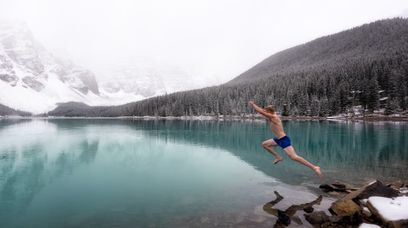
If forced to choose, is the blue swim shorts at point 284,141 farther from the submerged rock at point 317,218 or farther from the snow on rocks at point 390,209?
the snow on rocks at point 390,209

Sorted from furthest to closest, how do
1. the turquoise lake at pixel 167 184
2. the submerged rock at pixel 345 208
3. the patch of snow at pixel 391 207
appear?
the turquoise lake at pixel 167 184 < the submerged rock at pixel 345 208 < the patch of snow at pixel 391 207

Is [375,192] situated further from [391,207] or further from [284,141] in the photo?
[284,141]

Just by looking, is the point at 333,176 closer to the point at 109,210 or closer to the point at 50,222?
the point at 109,210

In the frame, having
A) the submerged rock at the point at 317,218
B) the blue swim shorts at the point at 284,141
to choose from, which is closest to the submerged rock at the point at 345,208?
the submerged rock at the point at 317,218

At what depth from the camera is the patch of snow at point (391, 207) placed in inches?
570

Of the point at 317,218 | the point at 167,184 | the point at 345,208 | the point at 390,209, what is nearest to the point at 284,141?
the point at 317,218

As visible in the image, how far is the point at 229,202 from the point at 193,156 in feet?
78.5

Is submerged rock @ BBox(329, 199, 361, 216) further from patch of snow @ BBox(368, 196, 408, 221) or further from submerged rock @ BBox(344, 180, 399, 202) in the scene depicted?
submerged rock @ BBox(344, 180, 399, 202)

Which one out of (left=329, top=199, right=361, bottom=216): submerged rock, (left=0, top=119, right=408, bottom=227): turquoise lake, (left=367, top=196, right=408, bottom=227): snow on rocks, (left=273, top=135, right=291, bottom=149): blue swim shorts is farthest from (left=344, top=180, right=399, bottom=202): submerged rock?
(left=273, top=135, right=291, bottom=149): blue swim shorts

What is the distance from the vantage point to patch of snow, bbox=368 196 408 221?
14478 millimetres

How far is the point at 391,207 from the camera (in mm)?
15375

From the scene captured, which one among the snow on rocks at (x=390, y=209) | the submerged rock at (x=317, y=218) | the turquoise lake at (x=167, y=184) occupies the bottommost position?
the turquoise lake at (x=167, y=184)

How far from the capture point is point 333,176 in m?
28.0

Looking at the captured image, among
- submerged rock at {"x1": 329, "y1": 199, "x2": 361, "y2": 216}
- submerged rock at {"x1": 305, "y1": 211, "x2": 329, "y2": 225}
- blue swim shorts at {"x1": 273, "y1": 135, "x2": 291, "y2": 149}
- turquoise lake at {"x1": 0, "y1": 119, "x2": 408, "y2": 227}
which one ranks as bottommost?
turquoise lake at {"x1": 0, "y1": 119, "x2": 408, "y2": 227}
